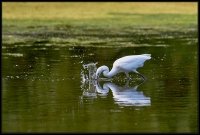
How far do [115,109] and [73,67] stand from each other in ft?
24.4

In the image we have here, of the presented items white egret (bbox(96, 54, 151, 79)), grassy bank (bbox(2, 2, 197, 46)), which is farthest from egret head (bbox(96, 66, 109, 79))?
grassy bank (bbox(2, 2, 197, 46))

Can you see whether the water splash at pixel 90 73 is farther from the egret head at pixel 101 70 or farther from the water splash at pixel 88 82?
the egret head at pixel 101 70

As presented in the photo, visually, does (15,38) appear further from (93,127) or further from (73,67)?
(93,127)

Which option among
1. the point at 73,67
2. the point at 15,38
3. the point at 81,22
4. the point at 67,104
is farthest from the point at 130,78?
the point at 81,22

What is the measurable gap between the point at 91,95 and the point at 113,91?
68 centimetres

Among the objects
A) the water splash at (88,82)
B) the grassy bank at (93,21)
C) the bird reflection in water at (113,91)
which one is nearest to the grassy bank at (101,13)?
the grassy bank at (93,21)

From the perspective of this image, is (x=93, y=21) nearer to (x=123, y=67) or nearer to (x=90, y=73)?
(x=90, y=73)

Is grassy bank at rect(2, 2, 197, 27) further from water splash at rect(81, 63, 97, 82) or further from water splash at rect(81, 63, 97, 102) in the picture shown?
water splash at rect(81, 63, 97, 82)

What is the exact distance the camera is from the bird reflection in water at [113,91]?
46.4ft

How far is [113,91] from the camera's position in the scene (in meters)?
15.8

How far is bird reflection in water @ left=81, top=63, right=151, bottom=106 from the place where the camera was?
557 inches

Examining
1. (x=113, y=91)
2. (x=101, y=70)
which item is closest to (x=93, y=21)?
(x=101, y=70)

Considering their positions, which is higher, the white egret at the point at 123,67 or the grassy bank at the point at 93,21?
the grassy bank at the point at 93,21

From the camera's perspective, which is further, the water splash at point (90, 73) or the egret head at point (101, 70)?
the water splash at point (90, 73)
